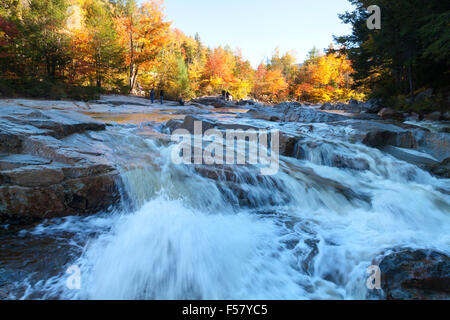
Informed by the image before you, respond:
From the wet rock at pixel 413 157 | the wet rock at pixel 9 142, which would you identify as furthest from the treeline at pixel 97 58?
the wet rock at pixel 9 142

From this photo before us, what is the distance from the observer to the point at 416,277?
2.13m

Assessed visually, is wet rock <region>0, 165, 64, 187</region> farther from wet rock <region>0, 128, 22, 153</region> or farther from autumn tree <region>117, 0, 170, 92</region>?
autumn tree <region>117, 0, 170, 92</region>

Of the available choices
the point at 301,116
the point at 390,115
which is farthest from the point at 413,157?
the point at 390,115

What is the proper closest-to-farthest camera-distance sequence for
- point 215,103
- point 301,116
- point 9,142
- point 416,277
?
point 416,277 → point 9,142 → point 301,116 → point 215,103

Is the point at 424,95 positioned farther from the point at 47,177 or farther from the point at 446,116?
the point at 47,177

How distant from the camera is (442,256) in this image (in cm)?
240

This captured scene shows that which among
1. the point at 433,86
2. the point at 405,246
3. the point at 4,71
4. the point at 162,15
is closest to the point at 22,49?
the point at 4,71

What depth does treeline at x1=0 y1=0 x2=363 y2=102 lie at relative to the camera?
16984 mm

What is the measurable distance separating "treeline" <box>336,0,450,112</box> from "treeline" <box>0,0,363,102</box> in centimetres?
214

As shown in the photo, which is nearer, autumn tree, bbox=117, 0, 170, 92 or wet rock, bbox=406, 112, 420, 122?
wet rock, bbox=406, 112, 420, 122

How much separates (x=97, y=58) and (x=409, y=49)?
25988 mm

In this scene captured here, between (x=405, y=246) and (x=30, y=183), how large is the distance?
5.14m

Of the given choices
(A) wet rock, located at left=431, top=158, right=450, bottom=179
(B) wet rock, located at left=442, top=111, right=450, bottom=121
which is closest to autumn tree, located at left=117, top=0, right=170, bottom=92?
(B) wet rock, located at left=442, top=111, right=450, bottom=121
